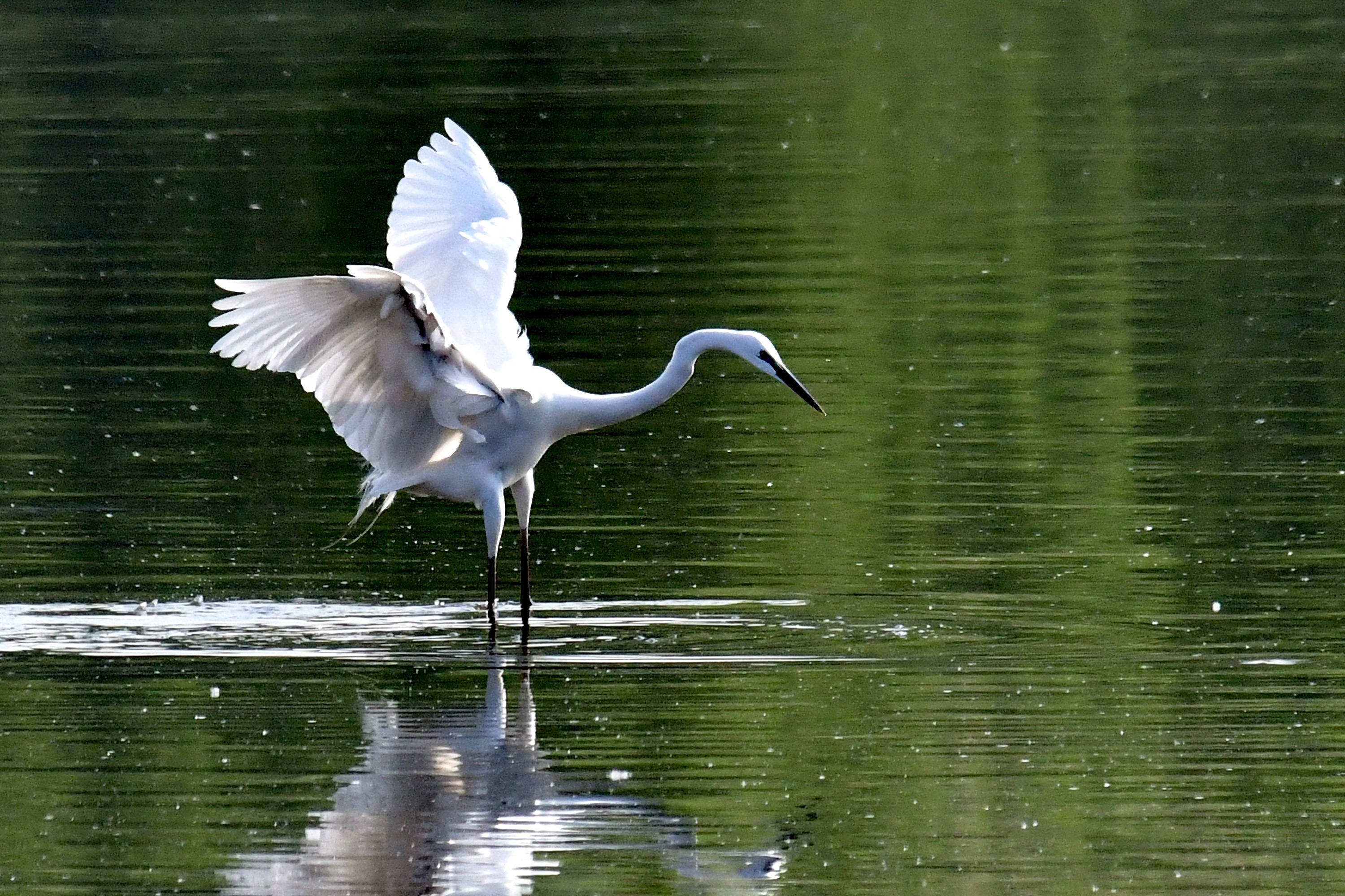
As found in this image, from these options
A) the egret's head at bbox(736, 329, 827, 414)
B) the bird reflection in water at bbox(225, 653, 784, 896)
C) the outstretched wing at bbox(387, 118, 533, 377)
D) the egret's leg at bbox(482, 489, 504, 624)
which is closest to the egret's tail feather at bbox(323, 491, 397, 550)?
the egret's leg at bbox(482, 489, 504, 624)

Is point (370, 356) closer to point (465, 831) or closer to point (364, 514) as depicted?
point (364, 514)

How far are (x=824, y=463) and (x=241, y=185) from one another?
13658 mm

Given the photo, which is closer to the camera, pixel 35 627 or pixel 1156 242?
pixel 35 627

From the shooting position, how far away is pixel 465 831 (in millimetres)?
8125

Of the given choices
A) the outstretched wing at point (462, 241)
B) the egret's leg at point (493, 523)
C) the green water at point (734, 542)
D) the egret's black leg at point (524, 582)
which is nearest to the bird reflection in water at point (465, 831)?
the green water at point (734, 542)

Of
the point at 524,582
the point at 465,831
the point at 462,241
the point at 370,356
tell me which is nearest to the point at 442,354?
the point at 370,356

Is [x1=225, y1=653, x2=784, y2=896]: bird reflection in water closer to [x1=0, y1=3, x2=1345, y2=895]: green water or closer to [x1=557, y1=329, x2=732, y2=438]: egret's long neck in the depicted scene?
[x1=0, y1=3, x2=1345, y2=895]: green water

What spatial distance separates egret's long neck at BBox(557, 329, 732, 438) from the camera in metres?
11.6

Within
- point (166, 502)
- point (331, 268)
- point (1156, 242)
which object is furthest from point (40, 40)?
point (166, 502)

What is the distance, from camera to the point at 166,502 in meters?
13.8

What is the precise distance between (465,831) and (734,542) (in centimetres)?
471

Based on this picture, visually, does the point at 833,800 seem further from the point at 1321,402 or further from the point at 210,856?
the point at 1321,402

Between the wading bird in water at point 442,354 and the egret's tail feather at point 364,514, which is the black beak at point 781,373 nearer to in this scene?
the wading bird in water at point 442,354

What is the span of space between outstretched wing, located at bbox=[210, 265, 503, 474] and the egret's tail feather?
0.16 m
